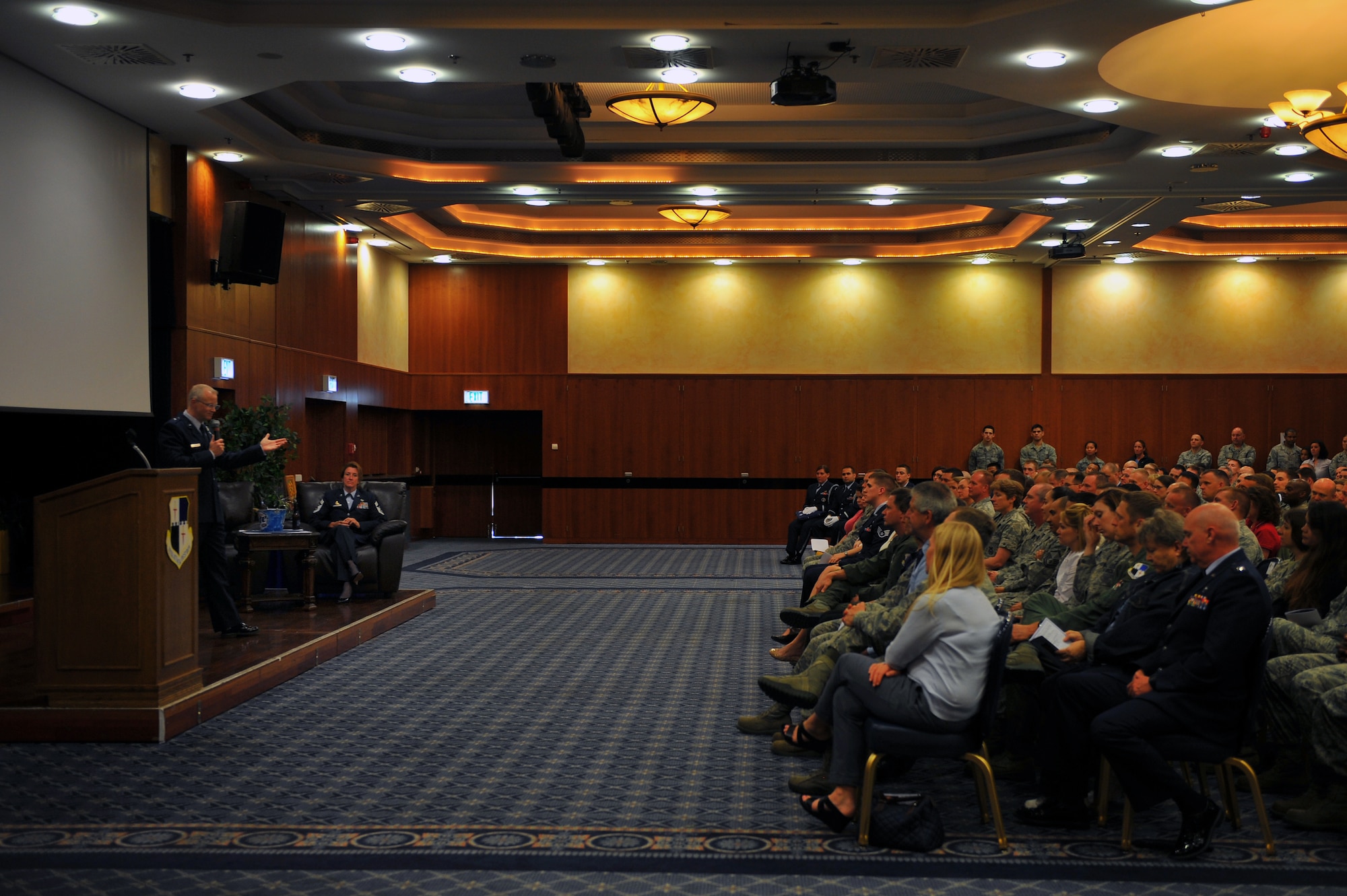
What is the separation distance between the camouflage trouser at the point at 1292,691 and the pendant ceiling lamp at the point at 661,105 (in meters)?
6.23

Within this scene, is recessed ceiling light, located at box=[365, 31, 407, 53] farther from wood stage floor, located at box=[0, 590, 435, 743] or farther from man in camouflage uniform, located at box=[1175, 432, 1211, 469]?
man in camouflage uniform, located at box=[1175, 432, 1211, 469]

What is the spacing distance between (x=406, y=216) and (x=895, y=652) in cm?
1175

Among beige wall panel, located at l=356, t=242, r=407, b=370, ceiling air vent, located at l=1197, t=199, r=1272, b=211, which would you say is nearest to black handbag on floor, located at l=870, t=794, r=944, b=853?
ceiling air vent, located at l=1197, t=199, r=1272, b=211

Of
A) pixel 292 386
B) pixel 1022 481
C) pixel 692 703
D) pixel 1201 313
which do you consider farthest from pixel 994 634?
pixel 1201 313

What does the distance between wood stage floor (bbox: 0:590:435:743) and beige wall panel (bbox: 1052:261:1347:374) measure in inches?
440

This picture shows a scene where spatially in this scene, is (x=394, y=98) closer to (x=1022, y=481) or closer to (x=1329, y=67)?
(x=1022, y=481)

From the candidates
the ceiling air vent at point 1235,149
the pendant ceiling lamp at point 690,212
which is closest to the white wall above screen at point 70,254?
the pendant ceiling lamp at point 690,212

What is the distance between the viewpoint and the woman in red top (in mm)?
6383

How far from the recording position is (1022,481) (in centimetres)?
746

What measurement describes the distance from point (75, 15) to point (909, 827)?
663 cm

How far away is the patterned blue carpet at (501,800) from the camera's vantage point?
3.65 metres

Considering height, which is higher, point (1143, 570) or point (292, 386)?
point (292, 386)

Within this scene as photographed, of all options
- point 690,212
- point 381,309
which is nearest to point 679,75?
point 690,212

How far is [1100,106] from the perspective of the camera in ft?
28.2
